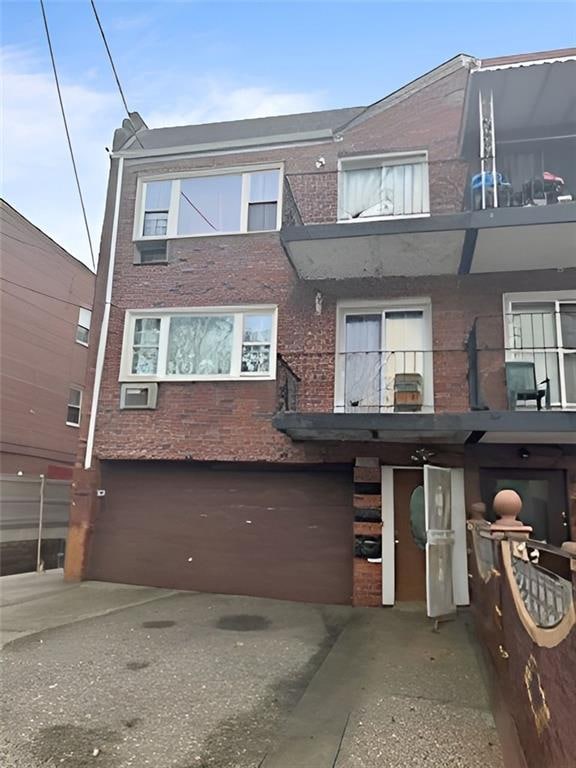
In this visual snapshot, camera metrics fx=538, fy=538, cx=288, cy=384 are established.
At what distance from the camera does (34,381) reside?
1495 centimetres

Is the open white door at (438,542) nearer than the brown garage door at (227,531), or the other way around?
the open white door at (438,542)

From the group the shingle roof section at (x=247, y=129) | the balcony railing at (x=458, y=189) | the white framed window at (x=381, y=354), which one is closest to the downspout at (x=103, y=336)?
the shingle roof section at (x=247, y=129)

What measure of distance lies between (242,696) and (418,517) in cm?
458

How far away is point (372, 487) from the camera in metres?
8.49

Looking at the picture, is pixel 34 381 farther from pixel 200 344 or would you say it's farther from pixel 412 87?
pixel 412 87

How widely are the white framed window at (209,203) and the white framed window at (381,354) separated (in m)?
2.51

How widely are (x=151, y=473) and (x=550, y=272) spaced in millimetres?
7595

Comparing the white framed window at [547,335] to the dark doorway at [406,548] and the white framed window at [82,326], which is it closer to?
the dark doorway at [406,548]

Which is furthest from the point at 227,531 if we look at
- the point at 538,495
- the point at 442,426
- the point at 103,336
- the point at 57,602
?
the point at 538,495

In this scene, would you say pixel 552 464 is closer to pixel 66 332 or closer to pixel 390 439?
pixel 390 439

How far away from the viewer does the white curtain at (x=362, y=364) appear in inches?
351

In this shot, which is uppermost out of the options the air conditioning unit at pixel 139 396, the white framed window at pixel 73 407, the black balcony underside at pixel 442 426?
the white framed window at pixel 73 407

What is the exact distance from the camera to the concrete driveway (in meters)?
3.54

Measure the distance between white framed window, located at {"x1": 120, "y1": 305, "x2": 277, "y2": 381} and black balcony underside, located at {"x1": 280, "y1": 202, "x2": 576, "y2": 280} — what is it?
4.42ft
